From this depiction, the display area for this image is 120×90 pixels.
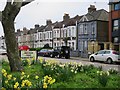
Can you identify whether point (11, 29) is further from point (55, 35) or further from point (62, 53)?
point (55, 35)

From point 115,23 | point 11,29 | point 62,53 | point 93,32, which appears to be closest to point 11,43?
point 11,29

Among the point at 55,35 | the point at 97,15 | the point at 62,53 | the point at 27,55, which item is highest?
the point at 97,15

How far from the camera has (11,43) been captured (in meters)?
9.95

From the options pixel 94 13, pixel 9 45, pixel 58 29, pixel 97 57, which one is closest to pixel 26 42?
pixel 58 29

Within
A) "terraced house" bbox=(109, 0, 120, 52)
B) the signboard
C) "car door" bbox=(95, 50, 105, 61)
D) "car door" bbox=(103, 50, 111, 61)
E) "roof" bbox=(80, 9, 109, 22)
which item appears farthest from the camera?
"roof" bbox=(80, 9, 109, 22)

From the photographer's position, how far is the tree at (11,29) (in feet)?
32.1

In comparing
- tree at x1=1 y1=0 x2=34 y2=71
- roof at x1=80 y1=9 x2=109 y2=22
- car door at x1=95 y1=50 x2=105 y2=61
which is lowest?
car door at x1=95 y1=50 x2=105 y2=61

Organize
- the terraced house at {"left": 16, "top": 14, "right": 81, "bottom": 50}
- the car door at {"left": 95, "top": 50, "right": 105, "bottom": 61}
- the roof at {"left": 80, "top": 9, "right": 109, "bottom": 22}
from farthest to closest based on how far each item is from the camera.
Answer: the terraced house at {"left": 16, "top": 14, "right": 81, "bottom": 50}, the roof at {"left": 80, "top": 9, "right": 109, "bottom": 22}, the car door at {"left": 95, "top": 50, "right": 105, "bottom": 61}

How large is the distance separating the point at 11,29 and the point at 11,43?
1.61 ft

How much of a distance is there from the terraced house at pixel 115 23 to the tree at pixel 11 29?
30369 mm

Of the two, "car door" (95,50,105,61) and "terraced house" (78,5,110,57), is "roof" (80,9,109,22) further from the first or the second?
"car door" (95,50,105,61)

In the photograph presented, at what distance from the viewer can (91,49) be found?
43156 millimetres

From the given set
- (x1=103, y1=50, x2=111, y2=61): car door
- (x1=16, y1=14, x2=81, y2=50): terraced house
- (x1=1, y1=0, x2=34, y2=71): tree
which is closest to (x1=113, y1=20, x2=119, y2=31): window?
(x1=103, y1=50, x2=111, y2=61): car door

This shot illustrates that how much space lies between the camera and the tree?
385 inches
